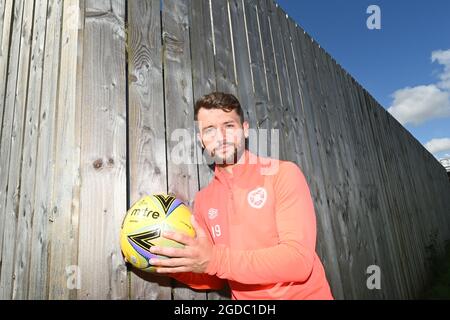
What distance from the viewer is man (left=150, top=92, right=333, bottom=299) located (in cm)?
159

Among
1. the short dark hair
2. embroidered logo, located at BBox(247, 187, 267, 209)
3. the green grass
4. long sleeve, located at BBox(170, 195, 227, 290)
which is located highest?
the short dark hair

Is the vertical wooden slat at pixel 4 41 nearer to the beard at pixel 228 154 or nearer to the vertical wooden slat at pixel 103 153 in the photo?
the vertical wooden slat at pixel 103 153

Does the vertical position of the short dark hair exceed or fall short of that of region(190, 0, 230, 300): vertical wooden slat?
it falls short

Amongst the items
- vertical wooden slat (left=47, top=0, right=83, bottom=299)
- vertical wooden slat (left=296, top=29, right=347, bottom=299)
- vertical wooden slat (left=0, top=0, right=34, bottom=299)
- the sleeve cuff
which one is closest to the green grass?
vertical wooden slat (left=296, top=29, right=347, bottom=299)

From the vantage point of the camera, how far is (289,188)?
1.81m

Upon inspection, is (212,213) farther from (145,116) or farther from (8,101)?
(8,101)

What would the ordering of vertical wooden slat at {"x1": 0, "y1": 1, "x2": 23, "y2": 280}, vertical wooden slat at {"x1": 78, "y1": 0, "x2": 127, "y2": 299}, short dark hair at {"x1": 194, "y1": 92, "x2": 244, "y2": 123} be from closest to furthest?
vertical wooden slat at {"x1": 78, "y1": 0, "x2": 127, "y2": 299}
short dark hair at {"x1": 194, "y1": 92, "x2": 244, "y2": 123}
vertical wooden slat at {"x1": 0, "y1": 1, "x2": 23, "y2": 280}

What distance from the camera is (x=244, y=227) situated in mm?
1851

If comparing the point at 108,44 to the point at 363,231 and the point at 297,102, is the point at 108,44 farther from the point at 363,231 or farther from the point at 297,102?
the point at 363,231

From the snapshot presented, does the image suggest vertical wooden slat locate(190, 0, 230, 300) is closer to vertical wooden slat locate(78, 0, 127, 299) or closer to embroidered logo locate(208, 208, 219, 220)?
embroidered logo locate(208, 208, 219, 220)

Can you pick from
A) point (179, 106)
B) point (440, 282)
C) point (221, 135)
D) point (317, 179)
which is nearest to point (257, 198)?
point (221, 135)

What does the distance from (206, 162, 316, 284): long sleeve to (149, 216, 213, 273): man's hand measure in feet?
0.23

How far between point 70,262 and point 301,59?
315 centimetres

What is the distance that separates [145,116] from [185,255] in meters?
0.89
